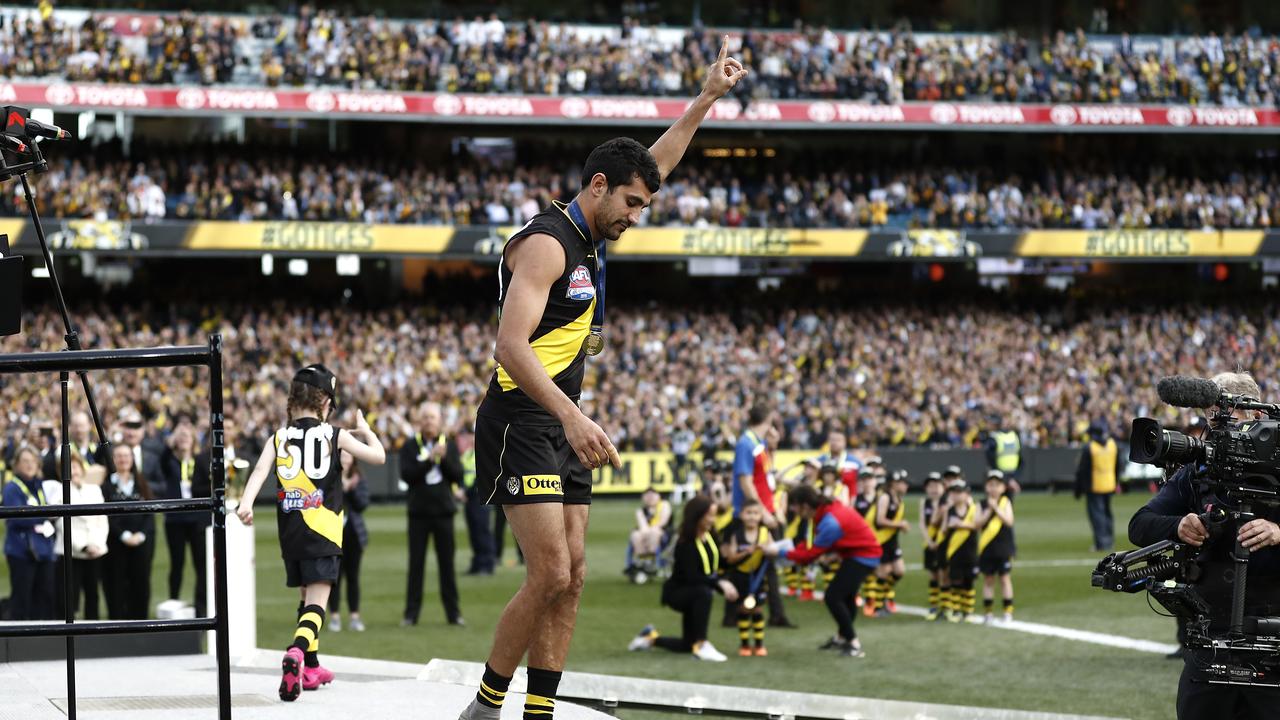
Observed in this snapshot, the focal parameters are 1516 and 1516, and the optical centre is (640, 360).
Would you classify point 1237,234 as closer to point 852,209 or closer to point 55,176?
point 852,209

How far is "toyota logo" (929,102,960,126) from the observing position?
42.6 meters

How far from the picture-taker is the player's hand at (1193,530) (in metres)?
5.50

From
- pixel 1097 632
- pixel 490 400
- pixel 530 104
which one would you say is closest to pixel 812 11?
pixel 530 104

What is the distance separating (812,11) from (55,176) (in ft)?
76.6

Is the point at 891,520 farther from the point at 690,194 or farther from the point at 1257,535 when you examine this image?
the point at 690,194

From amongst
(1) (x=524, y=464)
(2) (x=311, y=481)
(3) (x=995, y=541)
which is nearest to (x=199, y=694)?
(2) (x=311, y=481)

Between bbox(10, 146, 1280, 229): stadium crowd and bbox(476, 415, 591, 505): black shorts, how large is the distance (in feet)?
107

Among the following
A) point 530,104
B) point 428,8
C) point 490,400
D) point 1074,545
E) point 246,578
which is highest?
point 428,8

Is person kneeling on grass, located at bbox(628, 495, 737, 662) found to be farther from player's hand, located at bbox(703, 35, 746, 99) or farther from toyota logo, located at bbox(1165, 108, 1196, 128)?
toyota logo, located at bbox(1165, 108, 1196, 128)

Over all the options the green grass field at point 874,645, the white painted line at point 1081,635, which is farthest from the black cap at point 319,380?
the white painted line at point 1081,635

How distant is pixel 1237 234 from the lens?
146ft

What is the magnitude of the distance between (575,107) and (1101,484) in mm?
21774

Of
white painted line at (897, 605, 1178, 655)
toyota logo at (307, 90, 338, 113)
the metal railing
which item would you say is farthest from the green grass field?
toyota logo at (307, 90, 338, 113)

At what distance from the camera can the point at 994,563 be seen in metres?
15.2
